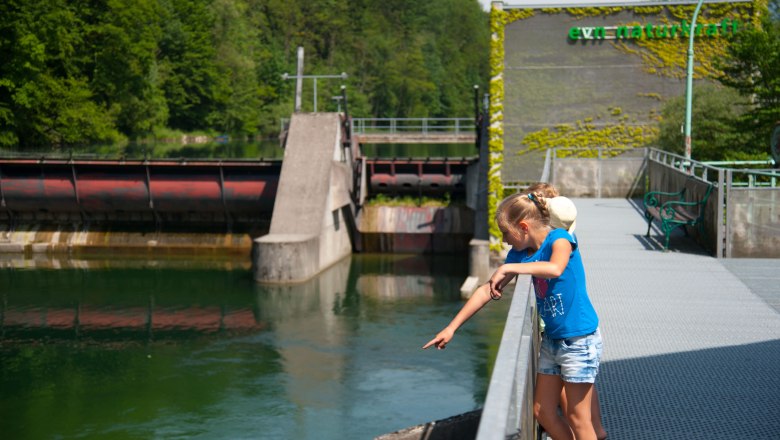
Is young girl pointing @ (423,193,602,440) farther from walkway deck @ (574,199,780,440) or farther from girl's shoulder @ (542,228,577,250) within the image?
walkway deck @ (574,199,780,440)

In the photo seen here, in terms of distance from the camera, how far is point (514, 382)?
3582 mm

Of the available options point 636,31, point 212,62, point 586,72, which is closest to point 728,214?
point 586,72

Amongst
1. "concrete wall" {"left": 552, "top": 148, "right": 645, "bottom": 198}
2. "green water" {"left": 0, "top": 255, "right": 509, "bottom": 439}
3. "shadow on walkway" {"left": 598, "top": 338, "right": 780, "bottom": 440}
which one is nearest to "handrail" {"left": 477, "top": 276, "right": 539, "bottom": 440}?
"shadow on walkway" {"left": 598, "top": 338, "right": 780, "bottom": 440}

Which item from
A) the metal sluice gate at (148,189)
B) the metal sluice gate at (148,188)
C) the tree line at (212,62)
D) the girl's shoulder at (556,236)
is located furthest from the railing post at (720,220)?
the tree line at (212,62)

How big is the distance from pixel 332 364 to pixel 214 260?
1564 centimetres

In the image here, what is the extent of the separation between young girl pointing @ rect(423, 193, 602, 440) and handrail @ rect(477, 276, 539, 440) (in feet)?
0.35

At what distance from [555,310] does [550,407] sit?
0.52 m

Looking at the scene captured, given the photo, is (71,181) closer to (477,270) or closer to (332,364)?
(477,270)

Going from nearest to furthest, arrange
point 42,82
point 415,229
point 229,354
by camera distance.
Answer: point 229,354
point 415,229
point 42,82

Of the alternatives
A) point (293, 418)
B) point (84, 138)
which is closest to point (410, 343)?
point (293, 418)

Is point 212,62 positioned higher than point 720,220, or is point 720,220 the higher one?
point 212,62

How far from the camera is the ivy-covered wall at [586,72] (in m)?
33.3

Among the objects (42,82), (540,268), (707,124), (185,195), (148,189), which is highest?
(42,82)

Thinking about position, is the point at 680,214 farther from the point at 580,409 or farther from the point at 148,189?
the point at 148,189
